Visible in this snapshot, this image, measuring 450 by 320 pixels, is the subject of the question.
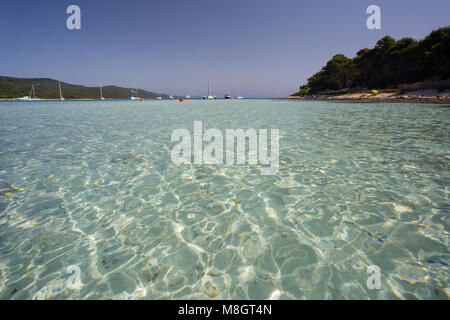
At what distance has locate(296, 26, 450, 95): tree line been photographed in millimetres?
43500

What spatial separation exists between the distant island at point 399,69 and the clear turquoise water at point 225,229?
147 feet

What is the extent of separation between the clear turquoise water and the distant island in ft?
147

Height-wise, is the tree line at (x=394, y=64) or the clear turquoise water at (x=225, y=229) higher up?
the tree line at (x=394, y=64)

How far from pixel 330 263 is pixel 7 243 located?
4.80 metres

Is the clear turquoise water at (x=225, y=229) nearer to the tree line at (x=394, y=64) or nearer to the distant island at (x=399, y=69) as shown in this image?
the distant island at (x=399, y=69)

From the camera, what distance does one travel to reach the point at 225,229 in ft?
11.3

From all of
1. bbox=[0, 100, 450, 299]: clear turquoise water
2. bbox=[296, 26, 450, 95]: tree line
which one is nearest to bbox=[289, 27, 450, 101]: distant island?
bbox=[296, 26, 450, 95]: tree line

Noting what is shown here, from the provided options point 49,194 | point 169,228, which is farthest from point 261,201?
point 49,194

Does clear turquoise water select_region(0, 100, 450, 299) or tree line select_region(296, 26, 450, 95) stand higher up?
tree line select_region(296, 26, 450, 95)

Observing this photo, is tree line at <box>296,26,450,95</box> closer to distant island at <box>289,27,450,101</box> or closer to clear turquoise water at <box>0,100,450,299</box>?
distant island at <box>289,27,450,101</box>

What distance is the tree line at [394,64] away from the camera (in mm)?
43500

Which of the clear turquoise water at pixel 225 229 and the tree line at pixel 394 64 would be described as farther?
the tree line at pixel 394 64

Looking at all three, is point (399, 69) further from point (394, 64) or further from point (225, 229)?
point (225, 229)

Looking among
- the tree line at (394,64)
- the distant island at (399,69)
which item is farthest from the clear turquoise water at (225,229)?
the tree line at (394,64)
